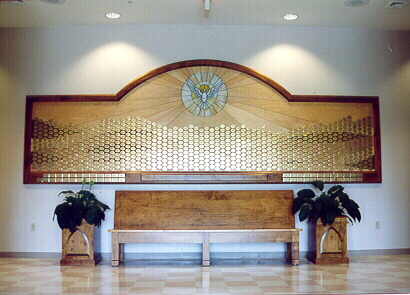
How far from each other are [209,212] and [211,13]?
254cm

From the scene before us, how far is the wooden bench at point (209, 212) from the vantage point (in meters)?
5.16

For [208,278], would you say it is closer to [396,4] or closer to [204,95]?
[204,95]

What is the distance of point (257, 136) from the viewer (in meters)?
5.53

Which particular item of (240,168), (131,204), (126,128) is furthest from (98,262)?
(240,168)

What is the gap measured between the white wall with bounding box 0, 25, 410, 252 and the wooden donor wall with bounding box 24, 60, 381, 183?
16cm

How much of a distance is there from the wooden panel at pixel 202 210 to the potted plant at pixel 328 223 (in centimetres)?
31

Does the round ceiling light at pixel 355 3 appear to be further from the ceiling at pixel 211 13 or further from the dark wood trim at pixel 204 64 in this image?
the dark wood trim at pixel 204 64

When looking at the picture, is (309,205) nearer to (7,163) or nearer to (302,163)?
(302,163)

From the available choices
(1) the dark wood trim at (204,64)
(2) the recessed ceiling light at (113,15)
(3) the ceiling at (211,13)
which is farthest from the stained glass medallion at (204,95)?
(2) the recessed ceiling light at (113,15)

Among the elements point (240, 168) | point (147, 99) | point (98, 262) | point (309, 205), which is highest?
point (147, 99)

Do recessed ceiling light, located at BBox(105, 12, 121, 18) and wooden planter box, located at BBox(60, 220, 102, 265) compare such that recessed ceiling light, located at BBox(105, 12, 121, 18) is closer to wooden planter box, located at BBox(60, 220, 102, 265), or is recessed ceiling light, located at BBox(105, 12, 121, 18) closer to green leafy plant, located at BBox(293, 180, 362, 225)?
wooden planter box, located at BBox(60, 220, 102, 265)

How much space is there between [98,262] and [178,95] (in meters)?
2.37

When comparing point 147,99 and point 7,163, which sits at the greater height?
point 147,99

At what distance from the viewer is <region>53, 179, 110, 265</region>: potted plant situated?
486 cm
